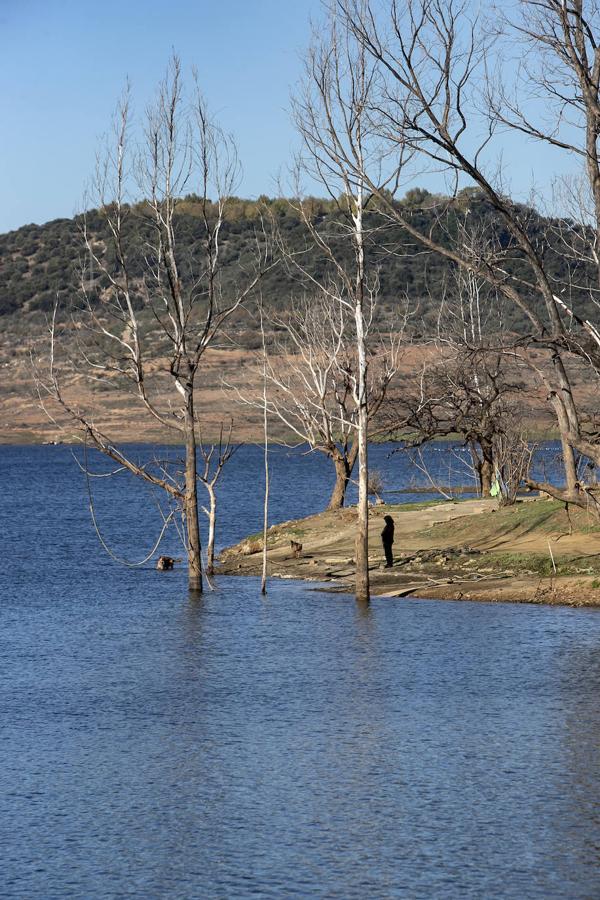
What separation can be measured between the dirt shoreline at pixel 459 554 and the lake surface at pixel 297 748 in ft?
4.02

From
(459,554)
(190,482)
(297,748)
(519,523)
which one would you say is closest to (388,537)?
(459,554)

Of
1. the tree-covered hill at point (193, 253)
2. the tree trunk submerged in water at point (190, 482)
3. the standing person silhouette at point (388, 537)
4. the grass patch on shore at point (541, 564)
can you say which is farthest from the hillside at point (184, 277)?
the tree trunk submerged in water at point (190, 482)

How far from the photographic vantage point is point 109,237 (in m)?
143

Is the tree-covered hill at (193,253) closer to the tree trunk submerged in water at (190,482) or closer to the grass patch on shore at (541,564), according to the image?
the grass patch on shore at (541,564)

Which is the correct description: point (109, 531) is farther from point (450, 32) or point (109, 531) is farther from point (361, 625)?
point (450, 32)

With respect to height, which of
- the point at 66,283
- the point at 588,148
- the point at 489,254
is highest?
the point at 66,283

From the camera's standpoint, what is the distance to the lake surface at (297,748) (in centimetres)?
1288

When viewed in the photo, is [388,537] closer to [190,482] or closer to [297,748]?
[190,482]

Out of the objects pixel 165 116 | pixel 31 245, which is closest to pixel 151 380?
pixel 31 245

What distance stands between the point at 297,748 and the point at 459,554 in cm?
1765

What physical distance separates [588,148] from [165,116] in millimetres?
15174

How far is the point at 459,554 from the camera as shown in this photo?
34.8 metres

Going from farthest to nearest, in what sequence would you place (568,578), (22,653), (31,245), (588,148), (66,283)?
(31,245)
(66,283)
(568,578)
(22,653)
(588,148)

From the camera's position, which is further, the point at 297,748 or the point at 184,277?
the point at 184,277
